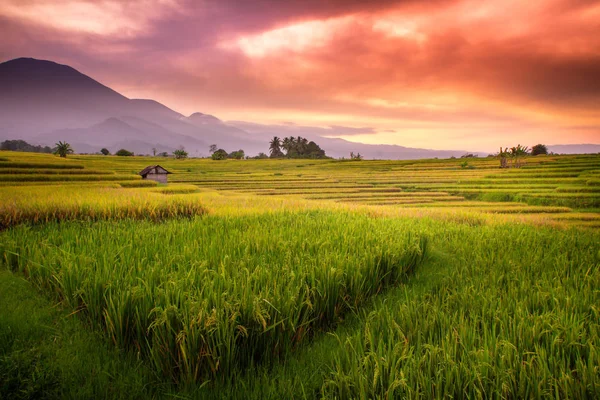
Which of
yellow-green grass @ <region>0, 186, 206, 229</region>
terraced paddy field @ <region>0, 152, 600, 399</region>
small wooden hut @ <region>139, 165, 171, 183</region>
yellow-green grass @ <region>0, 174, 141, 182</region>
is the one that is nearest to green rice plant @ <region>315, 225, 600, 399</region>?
terraced paddy field @ <region>0, 152, 600, 399</region>

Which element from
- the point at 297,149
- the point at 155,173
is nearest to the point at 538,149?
the point at 297,149

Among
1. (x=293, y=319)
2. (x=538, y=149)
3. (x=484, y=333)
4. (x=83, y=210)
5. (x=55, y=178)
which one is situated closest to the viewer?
(x=484, y=333)

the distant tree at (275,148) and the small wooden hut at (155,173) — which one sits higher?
the distant tree at (275,148)

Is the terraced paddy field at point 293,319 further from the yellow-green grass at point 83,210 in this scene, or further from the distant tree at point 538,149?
the distant tree at point 538,149

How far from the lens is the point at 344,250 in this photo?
4.32 meters

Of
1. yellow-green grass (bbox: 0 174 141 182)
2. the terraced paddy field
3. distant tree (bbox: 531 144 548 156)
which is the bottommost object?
the terraced paddy field

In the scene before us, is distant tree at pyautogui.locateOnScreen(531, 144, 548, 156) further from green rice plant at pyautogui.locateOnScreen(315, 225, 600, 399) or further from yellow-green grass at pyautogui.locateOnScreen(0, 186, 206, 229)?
yellow-green grass at pyautogui.locateOnScreen(0, 186, 206, 229)

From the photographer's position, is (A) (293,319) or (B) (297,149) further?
(B) (297,149)

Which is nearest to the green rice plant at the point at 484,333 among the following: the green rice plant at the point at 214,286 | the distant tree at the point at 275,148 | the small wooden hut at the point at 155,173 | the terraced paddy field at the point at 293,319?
the terraced paddy field at the point at 293,319

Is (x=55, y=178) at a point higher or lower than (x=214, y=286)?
higher

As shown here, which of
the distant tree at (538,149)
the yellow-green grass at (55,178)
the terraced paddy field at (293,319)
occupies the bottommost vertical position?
the terraced paddy field at (293,319)

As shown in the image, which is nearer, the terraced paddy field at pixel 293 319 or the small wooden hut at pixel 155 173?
the terraced paddy field at pixel 293 319

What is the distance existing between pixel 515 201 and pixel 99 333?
77.8 feet

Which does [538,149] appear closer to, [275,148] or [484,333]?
[275,148]
